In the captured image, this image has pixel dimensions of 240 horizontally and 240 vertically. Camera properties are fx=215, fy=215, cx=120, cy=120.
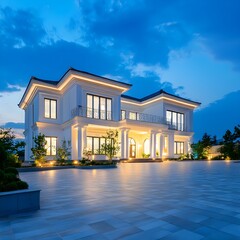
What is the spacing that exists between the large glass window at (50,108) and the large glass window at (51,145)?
2.37 metres

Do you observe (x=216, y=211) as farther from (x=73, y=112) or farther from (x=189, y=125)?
(x=189, y=125)

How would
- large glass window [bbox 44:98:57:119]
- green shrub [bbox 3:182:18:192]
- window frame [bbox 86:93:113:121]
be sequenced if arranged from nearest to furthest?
1. green shrub [bbox 3:182:18:192]
2. window frame [bbox 86:93:113:121]
3. large glass window [bbox 44:98:57:119]

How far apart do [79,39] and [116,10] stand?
47641mm

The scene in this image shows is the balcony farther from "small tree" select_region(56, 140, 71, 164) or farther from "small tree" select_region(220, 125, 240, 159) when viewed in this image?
"small tree" select_region(220, 125, 240, 159)

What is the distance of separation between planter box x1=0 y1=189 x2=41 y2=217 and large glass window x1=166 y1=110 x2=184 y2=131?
2724cm

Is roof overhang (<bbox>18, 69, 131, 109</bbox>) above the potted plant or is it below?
above

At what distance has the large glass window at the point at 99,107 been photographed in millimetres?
22297

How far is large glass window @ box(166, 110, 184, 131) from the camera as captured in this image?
30383 mm

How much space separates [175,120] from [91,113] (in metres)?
14.1

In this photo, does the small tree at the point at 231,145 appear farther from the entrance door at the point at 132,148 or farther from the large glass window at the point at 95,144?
the large glass window at the point at 95,144

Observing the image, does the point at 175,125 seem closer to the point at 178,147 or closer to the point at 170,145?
the point at 178,147

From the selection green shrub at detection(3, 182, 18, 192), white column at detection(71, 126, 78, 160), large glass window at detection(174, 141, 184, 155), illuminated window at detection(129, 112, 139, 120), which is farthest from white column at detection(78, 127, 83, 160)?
large glass window at detection(174, 141, 184, 155)

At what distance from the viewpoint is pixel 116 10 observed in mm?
41969

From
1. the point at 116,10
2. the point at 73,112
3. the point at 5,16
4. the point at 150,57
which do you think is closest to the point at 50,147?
the point at 73,112
